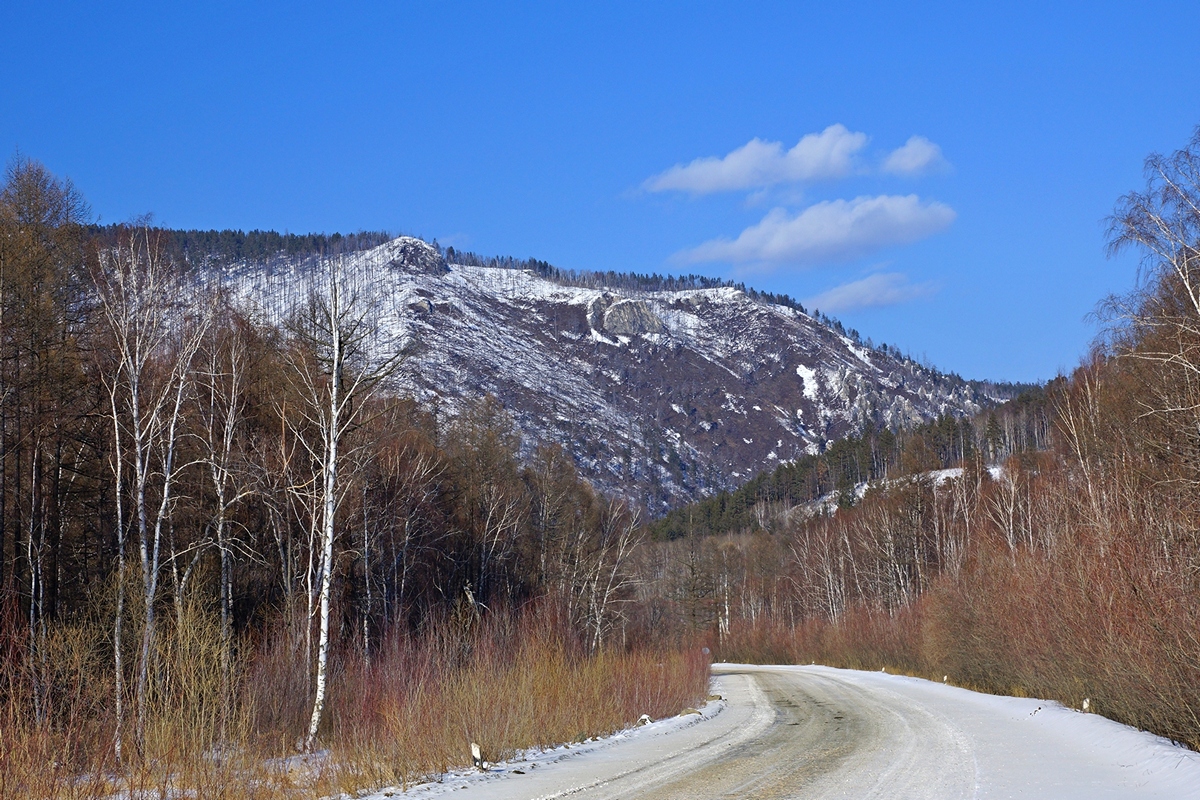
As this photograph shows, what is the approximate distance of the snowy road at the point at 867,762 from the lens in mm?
10992

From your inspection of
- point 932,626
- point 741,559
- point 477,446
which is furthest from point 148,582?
point 741,559

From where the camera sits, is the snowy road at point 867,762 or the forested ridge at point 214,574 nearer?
the snowy road at point 867,762

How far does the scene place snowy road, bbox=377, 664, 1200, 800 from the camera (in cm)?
1099

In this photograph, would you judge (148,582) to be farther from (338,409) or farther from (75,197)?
(75,197)

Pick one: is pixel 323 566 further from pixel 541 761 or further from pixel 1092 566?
pixel 1092 566

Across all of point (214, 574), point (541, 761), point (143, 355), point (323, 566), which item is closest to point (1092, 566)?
point (541, 761)

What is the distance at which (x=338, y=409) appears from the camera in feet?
60.2

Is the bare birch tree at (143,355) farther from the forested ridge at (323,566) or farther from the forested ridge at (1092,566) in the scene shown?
the forested ridge at (1092,566)

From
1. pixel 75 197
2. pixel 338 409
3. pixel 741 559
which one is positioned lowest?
pixel 741 559

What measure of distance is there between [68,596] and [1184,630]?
3013cm

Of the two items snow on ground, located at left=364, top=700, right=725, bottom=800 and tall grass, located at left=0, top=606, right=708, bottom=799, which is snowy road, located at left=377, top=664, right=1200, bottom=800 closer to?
snow on ground, located at left=364, top=700, right=725, bottom=800

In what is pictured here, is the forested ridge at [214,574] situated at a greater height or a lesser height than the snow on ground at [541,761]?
greater


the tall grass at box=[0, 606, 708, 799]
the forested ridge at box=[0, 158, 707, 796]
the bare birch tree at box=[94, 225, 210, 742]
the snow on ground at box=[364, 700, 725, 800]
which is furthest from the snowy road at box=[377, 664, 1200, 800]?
the bare birch tree at box=[94, 225, 210, 742]

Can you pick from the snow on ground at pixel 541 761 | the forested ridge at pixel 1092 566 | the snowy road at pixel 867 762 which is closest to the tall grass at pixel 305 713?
the snow on ground at pixel 541 761
